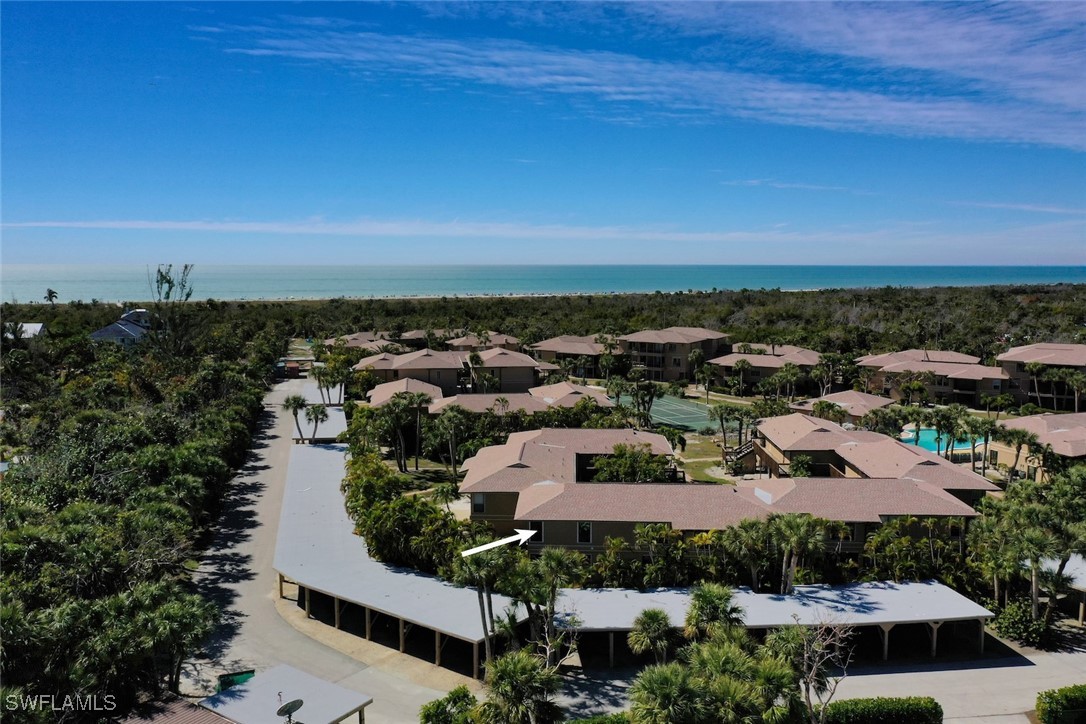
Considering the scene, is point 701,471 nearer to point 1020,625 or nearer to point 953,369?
point 1020,625

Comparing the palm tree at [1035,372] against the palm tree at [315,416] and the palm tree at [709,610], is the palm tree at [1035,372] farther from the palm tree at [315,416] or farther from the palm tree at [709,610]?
the palm tree at [315,416]

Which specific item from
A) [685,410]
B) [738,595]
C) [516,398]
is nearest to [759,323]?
[685,410]

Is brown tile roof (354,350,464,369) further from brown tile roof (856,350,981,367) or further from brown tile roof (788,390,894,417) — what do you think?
brown tile roof (856,350,981,367)

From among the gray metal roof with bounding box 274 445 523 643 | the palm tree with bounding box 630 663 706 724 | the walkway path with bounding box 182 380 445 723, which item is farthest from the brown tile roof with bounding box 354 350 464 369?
the palm tree with bounding box 630 663 706 724

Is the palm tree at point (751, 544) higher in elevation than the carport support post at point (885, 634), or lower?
higher

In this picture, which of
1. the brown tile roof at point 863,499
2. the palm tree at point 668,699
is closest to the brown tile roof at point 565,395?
the brown tile roof at point 863,499

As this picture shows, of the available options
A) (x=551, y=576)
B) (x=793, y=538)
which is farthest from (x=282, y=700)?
(x=793, y=538)
